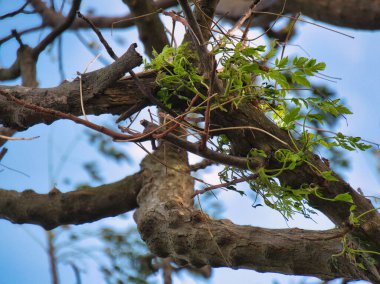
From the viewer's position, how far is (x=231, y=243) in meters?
1.07

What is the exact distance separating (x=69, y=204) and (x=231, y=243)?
2.02 ft

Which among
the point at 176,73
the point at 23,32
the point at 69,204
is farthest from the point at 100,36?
the point at 23,32

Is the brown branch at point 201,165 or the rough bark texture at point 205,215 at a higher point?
the brown branch at point 201,165

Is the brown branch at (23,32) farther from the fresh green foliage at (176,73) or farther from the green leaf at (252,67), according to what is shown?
the green leaf at (252,67)

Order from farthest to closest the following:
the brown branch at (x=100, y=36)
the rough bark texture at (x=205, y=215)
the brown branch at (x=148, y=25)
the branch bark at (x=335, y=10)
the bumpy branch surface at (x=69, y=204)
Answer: the branch bark at (x=335, y=10), the brown branch at (x=148, y=25), the bumpy branch surface at (x=69, y=204), the rough bark texture at (x=205, y=215), the brown branch at (x=100, y=36)

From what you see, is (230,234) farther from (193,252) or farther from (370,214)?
(370,214)

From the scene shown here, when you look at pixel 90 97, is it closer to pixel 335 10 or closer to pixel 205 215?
pixel 205 215

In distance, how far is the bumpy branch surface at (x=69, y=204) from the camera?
1.50m

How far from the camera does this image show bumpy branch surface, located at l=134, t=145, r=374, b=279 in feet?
3.30

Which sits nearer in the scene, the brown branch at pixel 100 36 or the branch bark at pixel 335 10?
the brown branch at pixel 100 36

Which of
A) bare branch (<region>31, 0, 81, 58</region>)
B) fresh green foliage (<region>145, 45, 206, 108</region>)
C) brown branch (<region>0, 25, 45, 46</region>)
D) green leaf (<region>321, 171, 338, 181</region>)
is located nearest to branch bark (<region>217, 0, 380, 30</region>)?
bare branch (<region>31, 0, 81, 58</region>)

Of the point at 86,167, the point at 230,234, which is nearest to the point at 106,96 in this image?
the point at 230,234

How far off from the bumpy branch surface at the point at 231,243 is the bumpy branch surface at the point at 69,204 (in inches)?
9.4

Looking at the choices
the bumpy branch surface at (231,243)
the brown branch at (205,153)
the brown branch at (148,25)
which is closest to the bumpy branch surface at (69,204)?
the bumpy branch surface at (231,243)
